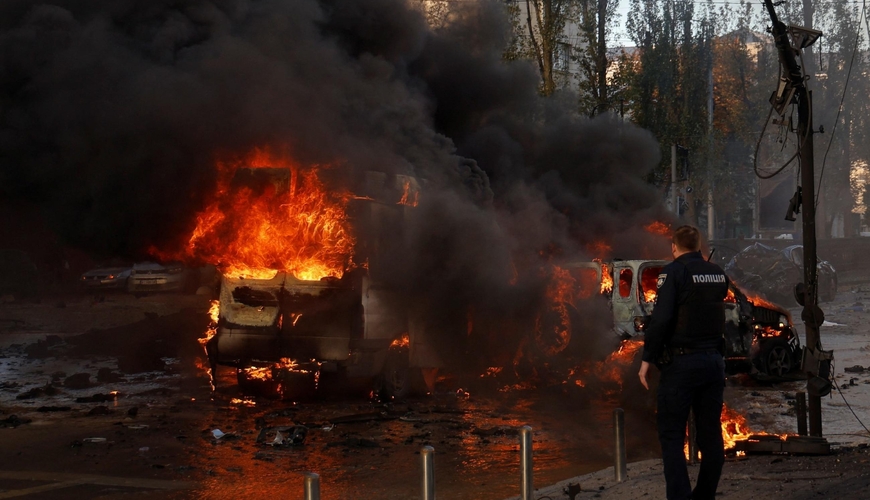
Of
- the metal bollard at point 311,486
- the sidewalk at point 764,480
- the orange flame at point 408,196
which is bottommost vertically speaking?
the sidewalk at point 764,480

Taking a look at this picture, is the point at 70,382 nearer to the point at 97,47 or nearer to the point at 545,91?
the point at 97,47

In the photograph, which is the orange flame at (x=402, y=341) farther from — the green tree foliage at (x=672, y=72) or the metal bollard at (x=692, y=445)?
the green tree foliage at (x=672, y=72)

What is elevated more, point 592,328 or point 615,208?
point 615,208

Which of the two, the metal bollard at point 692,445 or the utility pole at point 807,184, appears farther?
the utility pole at point 807,184

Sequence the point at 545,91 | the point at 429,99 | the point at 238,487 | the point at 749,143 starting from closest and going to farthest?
the point at 238,487
the point at 429,99
the point at 545,91
the point at 749,143

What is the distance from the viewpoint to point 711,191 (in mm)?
36500

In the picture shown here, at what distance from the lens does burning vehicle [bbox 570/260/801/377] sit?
12484mm

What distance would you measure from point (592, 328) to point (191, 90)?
665cm

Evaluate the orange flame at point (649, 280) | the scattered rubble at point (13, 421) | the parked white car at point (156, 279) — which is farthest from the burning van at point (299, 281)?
the parked white car at point (156, 279)

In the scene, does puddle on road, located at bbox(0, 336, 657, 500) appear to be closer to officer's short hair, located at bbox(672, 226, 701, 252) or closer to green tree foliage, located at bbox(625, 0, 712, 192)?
officer's short hair, located at bbox(672, 226, 701, 252)

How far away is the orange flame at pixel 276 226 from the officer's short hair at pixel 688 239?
6.23 metres

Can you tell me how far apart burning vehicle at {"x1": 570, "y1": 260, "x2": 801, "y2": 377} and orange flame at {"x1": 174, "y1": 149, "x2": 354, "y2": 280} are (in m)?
4.09

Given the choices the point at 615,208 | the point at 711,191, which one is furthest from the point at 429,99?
the point at 711,191

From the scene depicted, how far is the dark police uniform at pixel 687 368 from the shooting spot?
5285 mm
